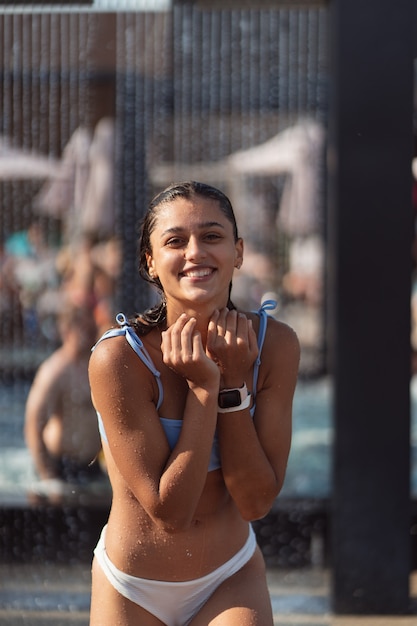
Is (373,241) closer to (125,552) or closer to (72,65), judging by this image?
(125,552)

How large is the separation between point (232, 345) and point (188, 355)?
0.30 ft

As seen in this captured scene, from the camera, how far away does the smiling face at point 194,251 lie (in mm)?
2035

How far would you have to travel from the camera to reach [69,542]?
5.46 m

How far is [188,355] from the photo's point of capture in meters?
1.97

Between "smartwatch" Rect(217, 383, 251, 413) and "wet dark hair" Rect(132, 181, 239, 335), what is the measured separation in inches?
9.3

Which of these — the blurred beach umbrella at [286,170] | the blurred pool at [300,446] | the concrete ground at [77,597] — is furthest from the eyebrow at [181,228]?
the blurred beach umbrella at [286,170]

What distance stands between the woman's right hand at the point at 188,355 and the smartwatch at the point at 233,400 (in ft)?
0.17

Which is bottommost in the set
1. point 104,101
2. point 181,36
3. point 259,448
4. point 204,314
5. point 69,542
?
point 69,542

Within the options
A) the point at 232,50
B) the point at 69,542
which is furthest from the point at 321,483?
the point at 232,50

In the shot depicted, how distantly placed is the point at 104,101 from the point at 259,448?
5728 mm

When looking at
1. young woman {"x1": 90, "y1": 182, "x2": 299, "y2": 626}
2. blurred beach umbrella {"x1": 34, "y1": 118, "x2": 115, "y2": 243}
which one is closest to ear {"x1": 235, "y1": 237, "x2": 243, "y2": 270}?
young woman {"x1": 90, "y1": 182, "x2": 299, "y2": 626}

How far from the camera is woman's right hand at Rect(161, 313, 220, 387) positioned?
1.97m

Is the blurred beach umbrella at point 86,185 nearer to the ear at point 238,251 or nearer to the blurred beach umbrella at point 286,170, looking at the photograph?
the blurred beach umbrella at point 286,170

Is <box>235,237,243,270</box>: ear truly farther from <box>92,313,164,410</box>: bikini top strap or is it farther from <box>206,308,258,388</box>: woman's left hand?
<box>92,313,164,410</box>: bikini top strap
